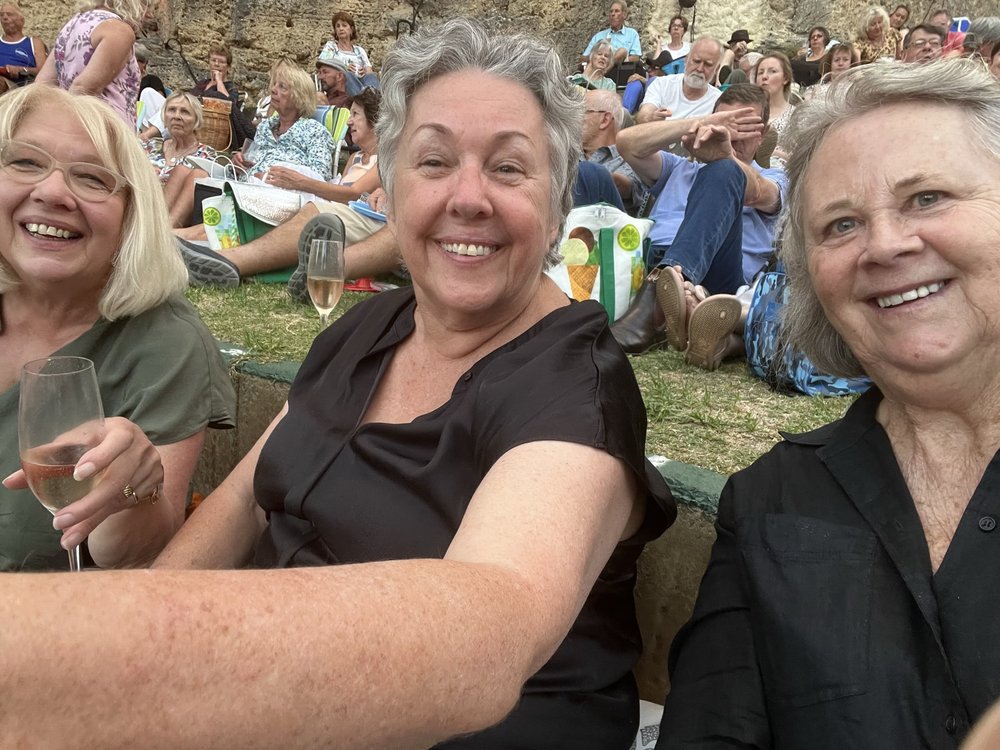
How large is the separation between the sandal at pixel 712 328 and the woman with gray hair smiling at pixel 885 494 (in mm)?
2057

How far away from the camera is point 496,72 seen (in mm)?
1739

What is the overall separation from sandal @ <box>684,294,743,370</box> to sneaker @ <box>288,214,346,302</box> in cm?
218

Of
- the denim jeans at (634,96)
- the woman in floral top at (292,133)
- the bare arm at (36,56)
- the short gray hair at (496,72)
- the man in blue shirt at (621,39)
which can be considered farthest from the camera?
the man in blue shirt at (621,39)

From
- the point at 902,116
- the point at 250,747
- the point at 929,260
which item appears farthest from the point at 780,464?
the point at 250,747

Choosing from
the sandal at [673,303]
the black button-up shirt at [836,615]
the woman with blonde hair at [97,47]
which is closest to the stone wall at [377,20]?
the woman with blonde hair at [97,47]

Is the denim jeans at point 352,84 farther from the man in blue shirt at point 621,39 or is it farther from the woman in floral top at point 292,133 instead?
the man in blue shirt at point 621,39

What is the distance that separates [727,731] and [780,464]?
1.62 feet

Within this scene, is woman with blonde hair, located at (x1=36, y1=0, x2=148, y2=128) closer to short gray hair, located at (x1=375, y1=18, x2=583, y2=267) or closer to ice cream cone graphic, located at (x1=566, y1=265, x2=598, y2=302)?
ice cream cone graphic, located at (x1=566, y1=265, x2=598, y2=302)

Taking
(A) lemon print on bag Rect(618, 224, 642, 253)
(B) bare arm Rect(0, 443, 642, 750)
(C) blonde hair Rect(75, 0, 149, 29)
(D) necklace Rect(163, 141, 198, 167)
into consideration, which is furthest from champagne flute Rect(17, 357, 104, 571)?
(D) necklace Rect(163, 141, 198, 167)

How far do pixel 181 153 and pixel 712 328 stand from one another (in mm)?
A: 6337

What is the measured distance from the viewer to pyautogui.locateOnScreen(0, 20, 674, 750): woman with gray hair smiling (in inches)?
28.0

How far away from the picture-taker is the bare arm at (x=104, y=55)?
5.02m

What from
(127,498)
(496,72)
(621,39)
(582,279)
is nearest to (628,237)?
(582,279)

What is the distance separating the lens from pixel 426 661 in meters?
0.81
